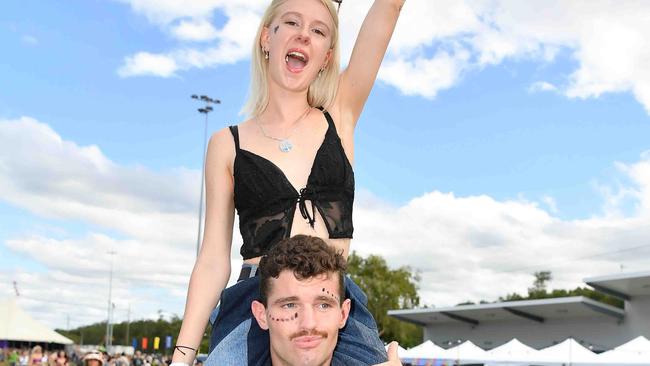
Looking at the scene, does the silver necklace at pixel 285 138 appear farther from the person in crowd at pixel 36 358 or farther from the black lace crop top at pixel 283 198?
the person in crowd at pixel 36 358

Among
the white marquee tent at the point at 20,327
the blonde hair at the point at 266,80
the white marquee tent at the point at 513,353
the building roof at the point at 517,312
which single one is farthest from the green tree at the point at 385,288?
the blonde hair at the point at 266,80

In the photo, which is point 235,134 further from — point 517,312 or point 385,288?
point 385,288

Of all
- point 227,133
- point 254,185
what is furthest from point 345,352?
point 227,133

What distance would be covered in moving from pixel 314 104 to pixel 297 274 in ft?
3.86

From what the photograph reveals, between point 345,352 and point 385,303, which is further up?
point 385,303

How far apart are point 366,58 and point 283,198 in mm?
777

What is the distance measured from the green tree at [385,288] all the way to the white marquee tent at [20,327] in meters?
38.9

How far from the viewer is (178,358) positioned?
308cm

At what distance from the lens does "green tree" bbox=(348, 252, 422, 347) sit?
63156 mm

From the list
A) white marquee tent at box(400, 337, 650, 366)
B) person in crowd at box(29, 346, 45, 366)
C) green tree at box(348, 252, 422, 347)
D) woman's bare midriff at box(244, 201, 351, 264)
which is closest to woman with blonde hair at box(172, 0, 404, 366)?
woman's bare midriff at box(244, 201, 351, 264)

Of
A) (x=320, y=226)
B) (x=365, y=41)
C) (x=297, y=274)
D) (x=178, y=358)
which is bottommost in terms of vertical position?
(x=178, y=358)

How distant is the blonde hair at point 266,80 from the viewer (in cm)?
360

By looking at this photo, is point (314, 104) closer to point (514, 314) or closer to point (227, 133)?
point (227, 133)

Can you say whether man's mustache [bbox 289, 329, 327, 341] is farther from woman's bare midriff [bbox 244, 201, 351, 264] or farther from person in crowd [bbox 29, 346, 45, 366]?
person in crowd [bbox 29, 346, 45, 366]
